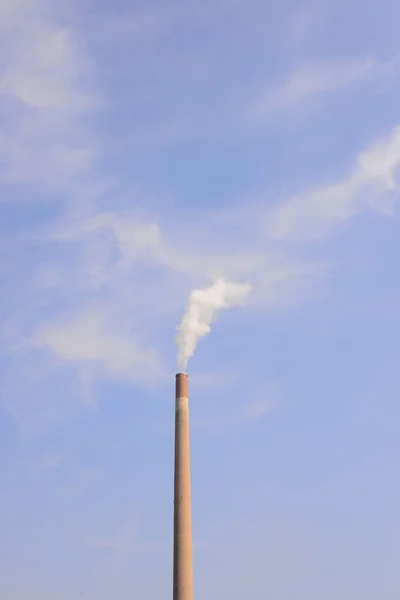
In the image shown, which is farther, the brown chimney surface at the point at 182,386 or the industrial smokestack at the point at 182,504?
the brown chimney surface at the point at 182,386

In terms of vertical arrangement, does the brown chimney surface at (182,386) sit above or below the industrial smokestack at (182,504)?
above

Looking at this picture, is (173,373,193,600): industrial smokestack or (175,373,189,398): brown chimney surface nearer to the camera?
(173,373,193,600): industrial smokestack

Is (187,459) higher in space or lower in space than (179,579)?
higher

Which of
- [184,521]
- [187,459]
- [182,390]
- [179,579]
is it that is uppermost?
[182,390]

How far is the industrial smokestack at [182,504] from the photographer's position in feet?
84.0

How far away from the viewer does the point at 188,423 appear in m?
28.5

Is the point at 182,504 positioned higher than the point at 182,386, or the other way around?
the point at 182,386

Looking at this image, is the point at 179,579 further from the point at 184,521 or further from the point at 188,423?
the point at 188,423

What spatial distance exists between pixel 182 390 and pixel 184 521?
503 cm

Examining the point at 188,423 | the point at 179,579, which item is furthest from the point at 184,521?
the point at 188,423

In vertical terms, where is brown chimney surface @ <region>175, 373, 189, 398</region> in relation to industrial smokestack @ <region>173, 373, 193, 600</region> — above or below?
above

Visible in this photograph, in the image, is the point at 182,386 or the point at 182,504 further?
the point at 182,386

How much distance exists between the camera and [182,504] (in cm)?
2667

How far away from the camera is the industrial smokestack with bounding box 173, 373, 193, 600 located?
25609mm
